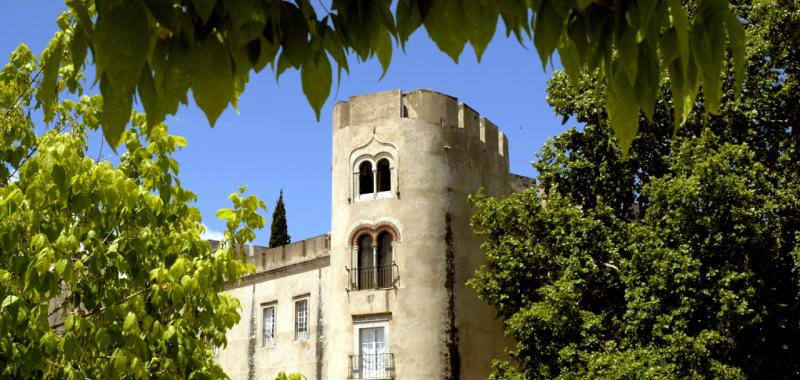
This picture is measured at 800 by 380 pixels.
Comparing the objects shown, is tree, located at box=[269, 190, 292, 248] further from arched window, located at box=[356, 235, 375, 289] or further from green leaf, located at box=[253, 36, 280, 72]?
green leaf, located at box=[253, 36, 280, 72]

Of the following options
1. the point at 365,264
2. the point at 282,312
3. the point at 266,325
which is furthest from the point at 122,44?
the point at 266,325

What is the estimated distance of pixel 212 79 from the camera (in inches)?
83.4

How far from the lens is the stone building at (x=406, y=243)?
2455cm

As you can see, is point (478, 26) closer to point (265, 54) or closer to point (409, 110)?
point (265, 54)

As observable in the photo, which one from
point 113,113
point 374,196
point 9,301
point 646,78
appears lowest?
point 113,113

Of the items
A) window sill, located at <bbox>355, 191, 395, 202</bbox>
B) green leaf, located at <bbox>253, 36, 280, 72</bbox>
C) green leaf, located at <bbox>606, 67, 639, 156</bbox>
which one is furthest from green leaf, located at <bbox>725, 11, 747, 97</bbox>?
window sill, located at <bbox>355, 191, 395, 202</bbox>

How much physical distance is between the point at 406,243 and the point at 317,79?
2271cm

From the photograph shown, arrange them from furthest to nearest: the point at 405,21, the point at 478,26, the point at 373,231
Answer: the point at 373,231
the point at 405,21
the point at 478,26

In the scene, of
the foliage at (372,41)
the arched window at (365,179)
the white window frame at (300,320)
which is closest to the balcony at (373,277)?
the arched window at (365,179)

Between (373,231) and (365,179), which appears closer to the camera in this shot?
(373,231)

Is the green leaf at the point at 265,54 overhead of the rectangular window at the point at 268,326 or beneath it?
beneath

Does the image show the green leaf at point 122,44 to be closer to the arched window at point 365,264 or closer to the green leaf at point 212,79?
the green leaf at point 212,79

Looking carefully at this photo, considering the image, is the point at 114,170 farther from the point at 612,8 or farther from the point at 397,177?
the point at 397,177

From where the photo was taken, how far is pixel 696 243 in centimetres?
2030
